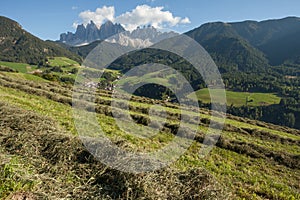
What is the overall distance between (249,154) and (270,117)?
13364cm

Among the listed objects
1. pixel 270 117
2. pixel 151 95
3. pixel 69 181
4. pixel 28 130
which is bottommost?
pixel 270 117

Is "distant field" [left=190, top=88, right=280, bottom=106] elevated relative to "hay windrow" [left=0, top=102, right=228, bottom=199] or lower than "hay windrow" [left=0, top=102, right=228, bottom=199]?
lower

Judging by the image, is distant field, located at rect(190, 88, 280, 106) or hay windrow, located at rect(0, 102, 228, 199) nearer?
hay windrow, located at rect(0, 102, 228, 199)

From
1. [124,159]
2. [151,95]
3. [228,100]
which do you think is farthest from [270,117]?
[124,159]

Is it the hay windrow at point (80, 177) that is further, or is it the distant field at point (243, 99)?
the distant field at point (243, 99)

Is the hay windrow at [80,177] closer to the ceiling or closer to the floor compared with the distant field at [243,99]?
closer to the ceiling

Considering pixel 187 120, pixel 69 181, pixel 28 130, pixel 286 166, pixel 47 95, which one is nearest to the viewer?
pixel 69 181

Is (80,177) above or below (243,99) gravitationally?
above

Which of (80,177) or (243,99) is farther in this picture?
(243,99)

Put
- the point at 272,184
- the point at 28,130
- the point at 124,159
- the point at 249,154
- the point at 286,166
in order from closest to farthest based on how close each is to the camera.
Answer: the point at 124,159 → the point at 28,130 → the point at 272,184 → the point at 286,166 → the point at 249,154

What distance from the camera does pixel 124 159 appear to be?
258 inches

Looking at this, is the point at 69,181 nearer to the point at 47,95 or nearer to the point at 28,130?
the point at 28,130

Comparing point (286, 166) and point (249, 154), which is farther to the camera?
point (249, 154)

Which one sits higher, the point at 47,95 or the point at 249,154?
the point at 47,95
